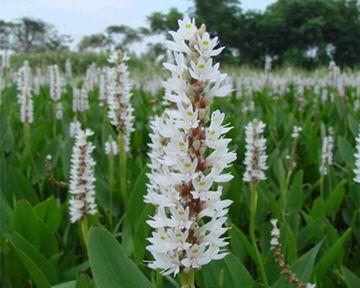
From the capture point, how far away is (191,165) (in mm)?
1134

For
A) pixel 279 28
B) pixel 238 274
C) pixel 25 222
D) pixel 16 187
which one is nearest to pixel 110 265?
pixel 238 274

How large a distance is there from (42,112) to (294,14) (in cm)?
4177

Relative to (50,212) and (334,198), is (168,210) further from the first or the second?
(334,198)

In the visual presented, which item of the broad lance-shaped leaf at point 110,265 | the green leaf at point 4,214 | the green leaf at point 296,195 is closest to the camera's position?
the broad lance-shaped leaf at point 110,265

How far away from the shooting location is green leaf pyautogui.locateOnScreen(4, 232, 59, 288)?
195 centimetres

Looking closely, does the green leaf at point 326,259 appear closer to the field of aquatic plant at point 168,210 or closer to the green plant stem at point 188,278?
the field of aquatic plant at point 168,210

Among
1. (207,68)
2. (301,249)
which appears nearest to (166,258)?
(207,68)

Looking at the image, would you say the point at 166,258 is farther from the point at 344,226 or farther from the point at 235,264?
the point at 344,226

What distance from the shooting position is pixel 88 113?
6.19m

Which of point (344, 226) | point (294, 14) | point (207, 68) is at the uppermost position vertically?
point (294, 14)

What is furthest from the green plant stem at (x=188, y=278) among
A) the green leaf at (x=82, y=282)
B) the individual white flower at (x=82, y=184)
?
the individual white flower at (x=82, y=184)

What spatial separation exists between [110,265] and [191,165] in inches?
16.5

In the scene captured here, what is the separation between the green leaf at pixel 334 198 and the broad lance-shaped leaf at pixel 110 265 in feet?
6.34

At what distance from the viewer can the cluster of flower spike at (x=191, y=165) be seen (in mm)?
1143
